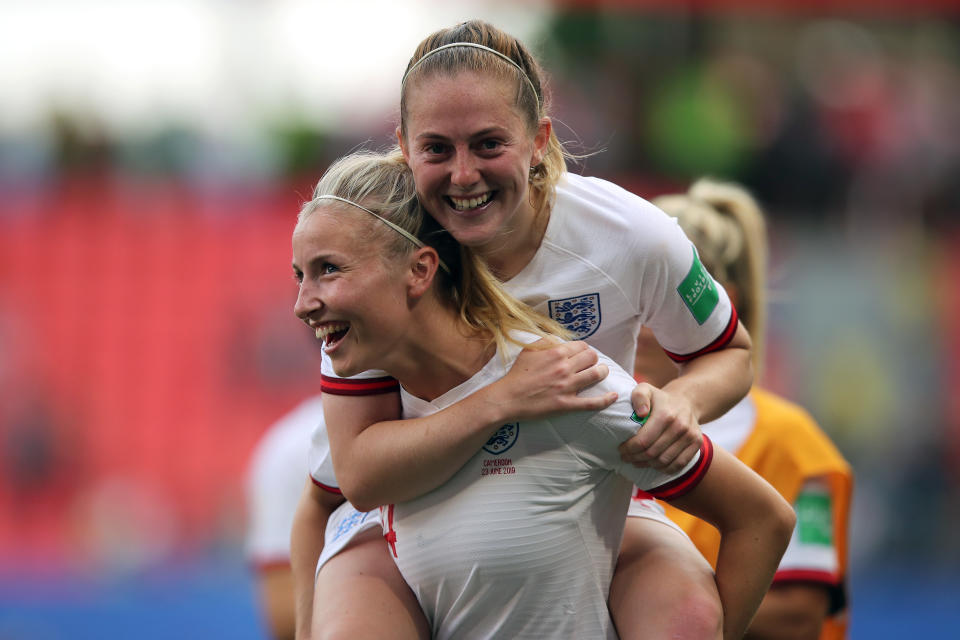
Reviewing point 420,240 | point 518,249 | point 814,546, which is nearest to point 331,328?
point 420,240

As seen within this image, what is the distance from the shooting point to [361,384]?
9.95ft

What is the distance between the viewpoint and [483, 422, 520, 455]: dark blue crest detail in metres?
2.90

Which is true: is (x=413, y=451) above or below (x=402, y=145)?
below

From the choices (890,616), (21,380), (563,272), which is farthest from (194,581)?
(563,272)

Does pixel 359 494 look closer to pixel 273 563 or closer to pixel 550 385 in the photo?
pixel 550 385

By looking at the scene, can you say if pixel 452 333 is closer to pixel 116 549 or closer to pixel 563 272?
pixel 563 272

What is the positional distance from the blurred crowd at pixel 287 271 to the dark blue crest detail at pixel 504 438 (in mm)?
7794

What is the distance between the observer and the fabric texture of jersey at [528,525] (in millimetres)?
2865

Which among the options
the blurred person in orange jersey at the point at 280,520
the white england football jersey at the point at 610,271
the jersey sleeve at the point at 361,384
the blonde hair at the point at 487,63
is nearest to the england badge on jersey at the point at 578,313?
the white england football jersey at the point at 610,271

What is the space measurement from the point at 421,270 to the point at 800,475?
171 centimetres

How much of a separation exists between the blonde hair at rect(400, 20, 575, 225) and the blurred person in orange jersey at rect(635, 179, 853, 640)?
108 cm

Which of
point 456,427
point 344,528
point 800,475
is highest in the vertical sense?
point 456,427

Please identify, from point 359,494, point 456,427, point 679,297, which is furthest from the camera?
point 679,297

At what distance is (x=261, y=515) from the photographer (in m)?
4.67
